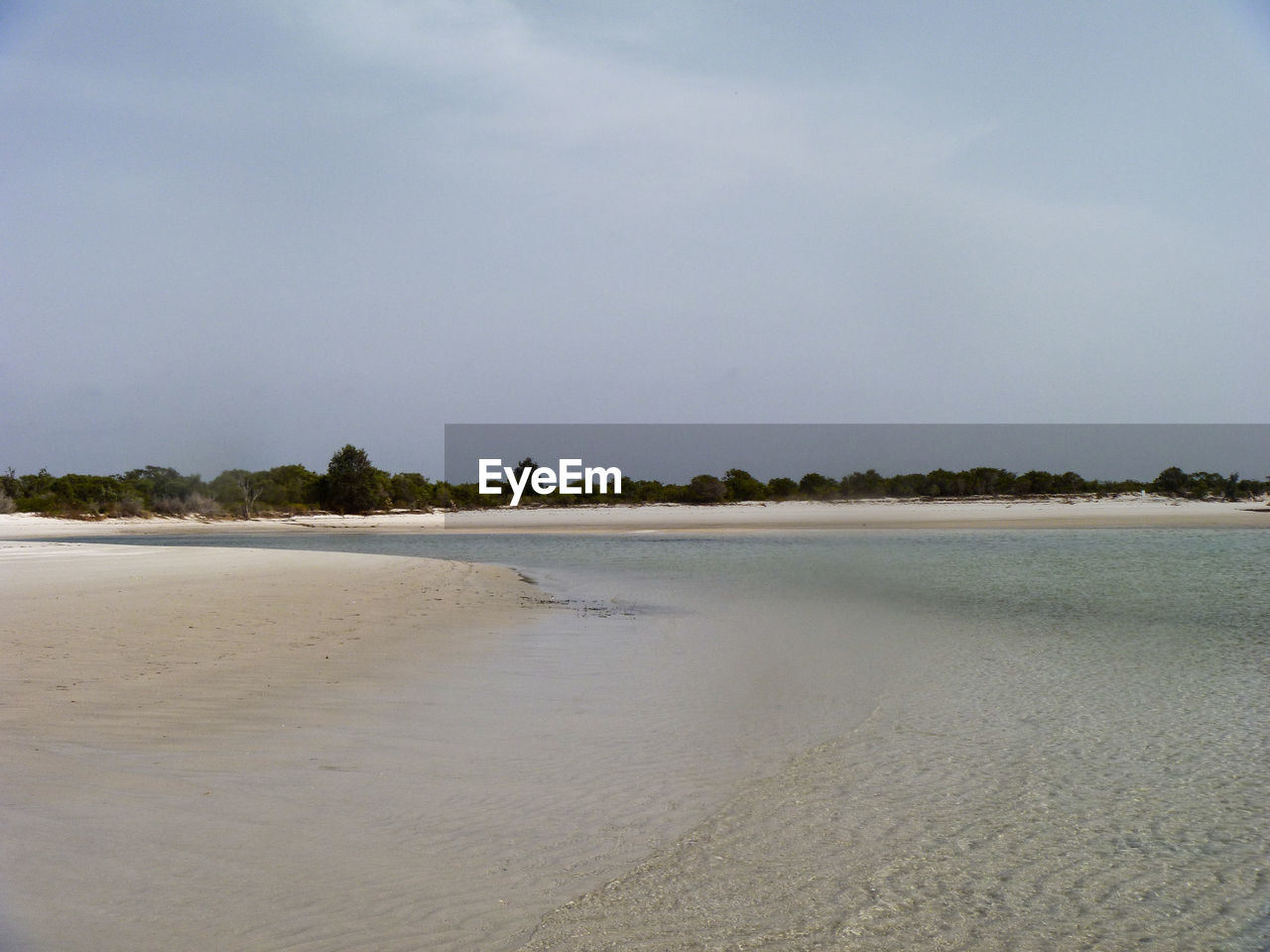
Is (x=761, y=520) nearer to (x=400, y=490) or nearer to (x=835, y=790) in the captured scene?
(x=400, y=490)

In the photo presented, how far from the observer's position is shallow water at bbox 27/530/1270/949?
10.6 feet

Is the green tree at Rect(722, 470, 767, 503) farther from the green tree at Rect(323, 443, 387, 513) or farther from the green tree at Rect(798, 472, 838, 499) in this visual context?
the green tree at Rect(323, 443, 387, 513)

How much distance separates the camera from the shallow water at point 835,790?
323 centimetres

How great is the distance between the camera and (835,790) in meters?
4.67

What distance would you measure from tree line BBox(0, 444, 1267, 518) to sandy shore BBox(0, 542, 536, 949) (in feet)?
135

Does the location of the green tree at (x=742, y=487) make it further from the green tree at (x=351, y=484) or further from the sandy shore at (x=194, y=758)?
the sandy shore at (x=194, y=758)

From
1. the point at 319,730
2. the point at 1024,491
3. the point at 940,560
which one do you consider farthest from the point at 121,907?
the point at 1024,491

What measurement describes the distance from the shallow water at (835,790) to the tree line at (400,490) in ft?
150

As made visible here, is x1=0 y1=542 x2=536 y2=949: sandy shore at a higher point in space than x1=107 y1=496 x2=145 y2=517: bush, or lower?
lower

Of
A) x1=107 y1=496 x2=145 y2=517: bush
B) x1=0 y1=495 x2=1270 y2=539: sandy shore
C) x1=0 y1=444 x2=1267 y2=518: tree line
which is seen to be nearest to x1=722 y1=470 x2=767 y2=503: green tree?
x1=0 y1=444 x2=1267 y2=518: tree line

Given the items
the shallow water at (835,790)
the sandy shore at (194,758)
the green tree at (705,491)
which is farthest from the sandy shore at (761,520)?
the shallow water at (835,790)

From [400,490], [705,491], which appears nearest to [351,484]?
[400,490]

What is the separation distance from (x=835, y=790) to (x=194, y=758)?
140 inches

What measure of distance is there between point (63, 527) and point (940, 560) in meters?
35.4
